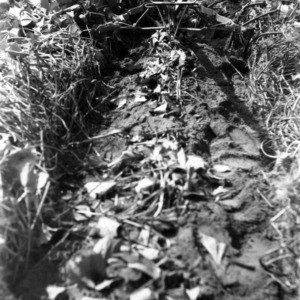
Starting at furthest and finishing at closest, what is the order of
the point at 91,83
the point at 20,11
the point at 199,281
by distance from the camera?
the point at 20,11 < the point at 91,83 < the point at 199,281

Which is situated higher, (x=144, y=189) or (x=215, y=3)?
(x=215, y=3)

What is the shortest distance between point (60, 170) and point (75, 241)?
0.94 feet

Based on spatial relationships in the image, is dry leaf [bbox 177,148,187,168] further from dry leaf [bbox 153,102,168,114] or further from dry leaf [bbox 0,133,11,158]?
dry leaf [bbox 0,133,11,158]

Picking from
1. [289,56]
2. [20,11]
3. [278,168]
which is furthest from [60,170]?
[289,56]

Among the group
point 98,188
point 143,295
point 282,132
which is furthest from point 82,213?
point 282,132

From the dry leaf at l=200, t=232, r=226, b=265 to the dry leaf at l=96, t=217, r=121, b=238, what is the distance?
251 mm

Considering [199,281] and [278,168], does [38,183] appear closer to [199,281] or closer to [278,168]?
[199,281]

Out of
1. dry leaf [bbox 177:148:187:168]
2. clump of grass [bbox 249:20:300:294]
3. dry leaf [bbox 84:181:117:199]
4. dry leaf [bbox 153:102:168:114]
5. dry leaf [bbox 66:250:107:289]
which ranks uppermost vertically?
dry leaf [bbox 153:102:168:114]

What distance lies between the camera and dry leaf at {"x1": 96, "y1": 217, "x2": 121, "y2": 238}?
113 cm

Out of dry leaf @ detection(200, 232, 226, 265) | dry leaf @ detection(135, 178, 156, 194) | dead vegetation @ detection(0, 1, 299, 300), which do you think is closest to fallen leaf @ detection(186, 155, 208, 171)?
dead vegetation @ detection(0, 1, 299, 300)

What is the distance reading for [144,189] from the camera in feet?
4.03

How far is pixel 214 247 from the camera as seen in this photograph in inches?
43.7

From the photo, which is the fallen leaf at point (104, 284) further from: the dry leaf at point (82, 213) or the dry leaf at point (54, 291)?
the dry leaf at point (82, 213)

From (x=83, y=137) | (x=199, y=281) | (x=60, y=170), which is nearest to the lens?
(x=199, y=281)
